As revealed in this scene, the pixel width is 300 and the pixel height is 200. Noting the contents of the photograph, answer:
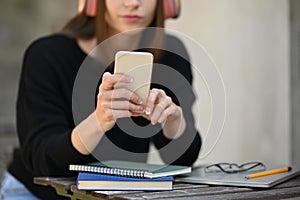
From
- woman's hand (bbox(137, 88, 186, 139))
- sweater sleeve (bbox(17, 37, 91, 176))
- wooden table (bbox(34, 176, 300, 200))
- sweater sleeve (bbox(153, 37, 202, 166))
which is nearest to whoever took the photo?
wooden table (bbox(34, 176, 300, 200))

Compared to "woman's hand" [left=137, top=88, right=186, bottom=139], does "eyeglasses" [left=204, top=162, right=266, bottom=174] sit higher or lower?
lower

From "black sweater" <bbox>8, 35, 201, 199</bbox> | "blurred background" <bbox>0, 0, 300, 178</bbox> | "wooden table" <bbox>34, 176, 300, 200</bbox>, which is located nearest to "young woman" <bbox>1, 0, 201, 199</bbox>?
"black sweater" <bbox>8, 35, 201, 199</bbox>

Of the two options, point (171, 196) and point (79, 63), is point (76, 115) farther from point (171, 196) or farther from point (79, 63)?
point (171, 196)

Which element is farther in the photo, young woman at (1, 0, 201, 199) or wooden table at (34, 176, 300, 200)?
young woman at (1, 0, 201, 199)

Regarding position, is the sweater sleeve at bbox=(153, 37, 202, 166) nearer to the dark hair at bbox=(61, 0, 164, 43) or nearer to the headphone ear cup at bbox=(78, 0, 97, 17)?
the dark hair at bbox=(61, 0, 164, 43)

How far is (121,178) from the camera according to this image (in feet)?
4.37

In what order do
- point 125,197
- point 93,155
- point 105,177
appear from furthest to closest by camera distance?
point 93,155 < point 105,177 < point 125,197

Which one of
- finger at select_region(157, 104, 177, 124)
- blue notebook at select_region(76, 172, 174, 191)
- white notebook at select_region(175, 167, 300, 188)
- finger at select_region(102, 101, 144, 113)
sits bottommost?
white notebook at select_region(175, 167, 300, 188)

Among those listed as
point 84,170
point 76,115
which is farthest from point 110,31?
point 84,170

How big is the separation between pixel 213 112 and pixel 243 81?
3.43 feet

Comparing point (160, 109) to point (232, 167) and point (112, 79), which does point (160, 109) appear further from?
point (232, 167)

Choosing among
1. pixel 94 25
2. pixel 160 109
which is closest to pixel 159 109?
pixel 160 109

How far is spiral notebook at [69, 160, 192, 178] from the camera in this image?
135 centimetres

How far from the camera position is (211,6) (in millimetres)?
2646
